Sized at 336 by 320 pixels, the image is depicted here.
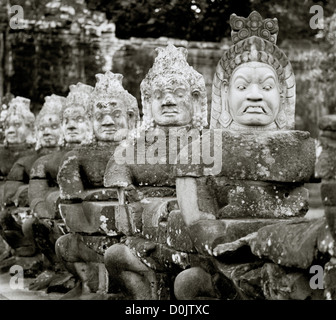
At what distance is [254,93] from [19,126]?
6650mm

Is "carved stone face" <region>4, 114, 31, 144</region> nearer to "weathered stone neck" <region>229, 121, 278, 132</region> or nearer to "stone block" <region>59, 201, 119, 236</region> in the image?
"stone block" <region>59, 201, 119, 236</region>

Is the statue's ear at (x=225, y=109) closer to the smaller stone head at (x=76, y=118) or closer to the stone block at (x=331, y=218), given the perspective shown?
the stone block at (x=331, y=218)

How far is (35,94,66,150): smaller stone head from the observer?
37.2ft

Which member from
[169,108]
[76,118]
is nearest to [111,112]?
[76,118]

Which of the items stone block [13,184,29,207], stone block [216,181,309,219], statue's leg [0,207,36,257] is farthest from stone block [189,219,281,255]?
statue's leg [0,207,36,257]

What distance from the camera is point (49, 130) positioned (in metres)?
11.4

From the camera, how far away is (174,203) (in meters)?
7.29

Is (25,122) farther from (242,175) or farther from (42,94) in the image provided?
(242,175)

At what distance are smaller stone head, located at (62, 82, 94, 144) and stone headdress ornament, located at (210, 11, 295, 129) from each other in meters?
3.32

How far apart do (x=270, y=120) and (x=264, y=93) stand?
0.62 ft

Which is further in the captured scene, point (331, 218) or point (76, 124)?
point (76, 124)

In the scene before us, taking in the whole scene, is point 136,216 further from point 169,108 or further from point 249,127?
point 249,127

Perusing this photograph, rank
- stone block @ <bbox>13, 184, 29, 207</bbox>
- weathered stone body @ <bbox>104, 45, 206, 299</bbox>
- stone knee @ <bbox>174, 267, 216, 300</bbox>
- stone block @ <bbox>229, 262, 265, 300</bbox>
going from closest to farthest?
stone block @ <bbox>229, 262, 265, 300</bbox>
stone knee @ <bbox>174, 267, 216, 300</bbox>
weathered stone body @ <bbox>104, 45, 206, 299</bbox>
stone block @ <bbox>13, 184, 29, 207</bbox>
